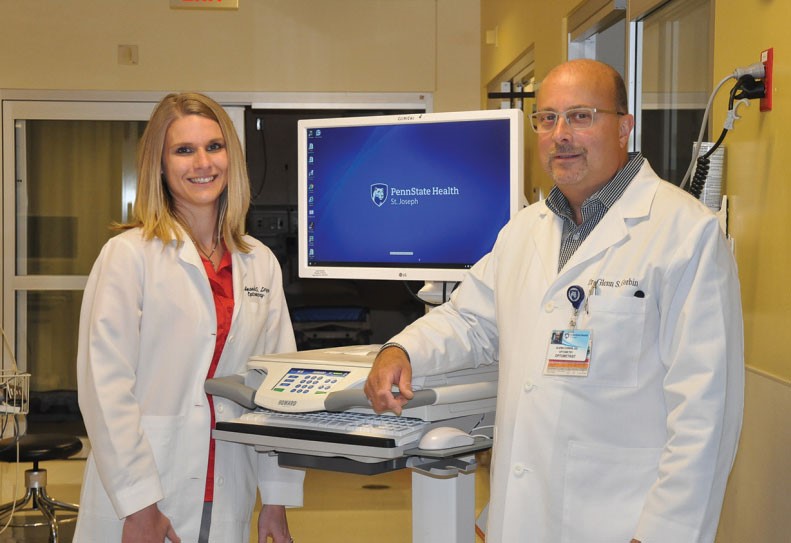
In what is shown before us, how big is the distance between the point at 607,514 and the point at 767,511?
0.71 meters

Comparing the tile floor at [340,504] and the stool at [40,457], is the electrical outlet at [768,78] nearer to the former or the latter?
the tile floor at [340,504]

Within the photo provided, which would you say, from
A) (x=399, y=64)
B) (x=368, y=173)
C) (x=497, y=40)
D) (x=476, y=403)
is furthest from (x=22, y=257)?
(x=476, y=403)

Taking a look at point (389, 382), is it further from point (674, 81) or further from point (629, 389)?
point (674, 81)

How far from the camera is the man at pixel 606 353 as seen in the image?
1641mm

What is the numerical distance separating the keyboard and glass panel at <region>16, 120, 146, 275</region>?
4.49 m

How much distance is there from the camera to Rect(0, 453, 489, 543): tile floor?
14.9ft

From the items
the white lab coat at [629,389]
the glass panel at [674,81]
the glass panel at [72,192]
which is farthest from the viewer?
the glass panel at [72,192]

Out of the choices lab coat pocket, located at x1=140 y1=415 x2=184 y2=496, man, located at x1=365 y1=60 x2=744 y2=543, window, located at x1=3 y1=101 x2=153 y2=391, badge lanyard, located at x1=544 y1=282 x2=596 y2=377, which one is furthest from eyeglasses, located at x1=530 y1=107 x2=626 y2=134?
window, located at x1=3 y1=101 x2=153 y2=391

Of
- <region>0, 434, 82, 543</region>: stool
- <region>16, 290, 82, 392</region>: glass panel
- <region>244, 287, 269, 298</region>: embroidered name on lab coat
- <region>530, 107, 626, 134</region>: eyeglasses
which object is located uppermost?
<region>530, 107, 626, 134</region>: eyeglasses

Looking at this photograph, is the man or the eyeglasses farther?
the eyeglasses

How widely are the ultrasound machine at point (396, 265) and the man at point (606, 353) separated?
89 millimetres

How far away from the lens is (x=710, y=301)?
1645 mm

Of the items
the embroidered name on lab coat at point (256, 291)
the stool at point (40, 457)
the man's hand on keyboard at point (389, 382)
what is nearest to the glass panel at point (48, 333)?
the stool at point (40, 457)

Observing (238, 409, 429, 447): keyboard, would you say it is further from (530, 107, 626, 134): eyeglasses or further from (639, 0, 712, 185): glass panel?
(639, 0, 712, 185): glass panel
